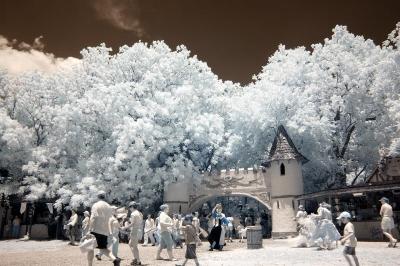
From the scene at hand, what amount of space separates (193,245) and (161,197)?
753 inches

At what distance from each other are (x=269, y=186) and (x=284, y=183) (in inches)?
54.0

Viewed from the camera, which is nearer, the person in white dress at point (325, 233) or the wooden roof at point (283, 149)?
the person in white dress at point (325, 233)

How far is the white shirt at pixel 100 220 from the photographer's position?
924cm

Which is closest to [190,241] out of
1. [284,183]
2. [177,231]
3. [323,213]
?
[323,213]

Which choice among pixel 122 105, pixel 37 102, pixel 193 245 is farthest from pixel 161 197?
pixel 193 245

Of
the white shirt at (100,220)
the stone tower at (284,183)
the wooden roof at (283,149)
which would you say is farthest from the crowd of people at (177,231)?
the wooden roof at (283,149)

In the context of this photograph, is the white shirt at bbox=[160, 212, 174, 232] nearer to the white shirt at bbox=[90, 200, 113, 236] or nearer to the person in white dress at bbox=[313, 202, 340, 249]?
the white shirt at bbox=[90, 200, 113, 236]

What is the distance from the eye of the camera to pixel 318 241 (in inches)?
631

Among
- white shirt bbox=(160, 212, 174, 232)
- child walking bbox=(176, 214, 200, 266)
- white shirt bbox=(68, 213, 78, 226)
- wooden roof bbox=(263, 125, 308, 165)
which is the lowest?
child walking bbox=(176, 214, 200, 266)

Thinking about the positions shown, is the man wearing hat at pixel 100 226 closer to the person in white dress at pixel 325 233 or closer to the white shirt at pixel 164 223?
the white shirt at pixel 164 223

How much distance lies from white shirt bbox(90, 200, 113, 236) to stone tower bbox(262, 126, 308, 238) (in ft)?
63.8

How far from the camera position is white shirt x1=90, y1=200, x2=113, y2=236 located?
9242 mm

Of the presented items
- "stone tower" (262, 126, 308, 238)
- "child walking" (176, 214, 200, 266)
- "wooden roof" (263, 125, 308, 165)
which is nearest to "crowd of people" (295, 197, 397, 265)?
"child walking" (176, 214, 200, 266)

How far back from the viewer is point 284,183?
1071 inches
